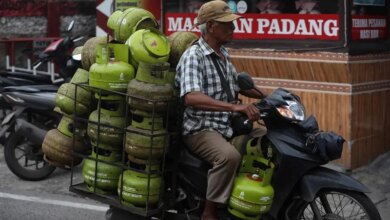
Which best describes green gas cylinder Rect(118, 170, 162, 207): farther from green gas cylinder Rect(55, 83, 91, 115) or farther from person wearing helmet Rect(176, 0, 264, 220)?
green gas cylinder Rect(55, 83, 91, 115)

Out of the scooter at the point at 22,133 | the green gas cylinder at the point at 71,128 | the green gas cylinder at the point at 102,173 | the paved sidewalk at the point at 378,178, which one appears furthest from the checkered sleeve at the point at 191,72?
the scooter at the point at 22,133

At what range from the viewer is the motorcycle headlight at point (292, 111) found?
3988 millimetres

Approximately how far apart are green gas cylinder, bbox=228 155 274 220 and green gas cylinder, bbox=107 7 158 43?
1.13m

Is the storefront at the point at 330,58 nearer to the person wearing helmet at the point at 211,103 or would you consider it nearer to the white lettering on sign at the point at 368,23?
the white lettering on sign at the point at 368,23

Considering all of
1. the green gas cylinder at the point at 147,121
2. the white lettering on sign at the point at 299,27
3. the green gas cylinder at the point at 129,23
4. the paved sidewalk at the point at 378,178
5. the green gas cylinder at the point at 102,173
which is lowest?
the paved sidewalk at the point at 378,178

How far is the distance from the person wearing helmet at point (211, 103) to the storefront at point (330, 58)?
270 cm

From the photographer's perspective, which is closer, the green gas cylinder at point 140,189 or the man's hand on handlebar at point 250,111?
the man's hand on handlebar at point 250,111

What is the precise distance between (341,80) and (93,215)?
107 inches

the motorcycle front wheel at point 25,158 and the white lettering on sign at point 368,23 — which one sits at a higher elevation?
the white lettering on sign at point 368,23

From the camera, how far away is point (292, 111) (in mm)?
4031

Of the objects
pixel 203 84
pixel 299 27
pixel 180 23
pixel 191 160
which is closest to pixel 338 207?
pixel 191 160

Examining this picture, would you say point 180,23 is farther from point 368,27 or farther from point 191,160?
point 191,160

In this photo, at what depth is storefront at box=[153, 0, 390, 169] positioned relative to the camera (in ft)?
22.2

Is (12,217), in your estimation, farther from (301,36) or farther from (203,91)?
(301,36)
